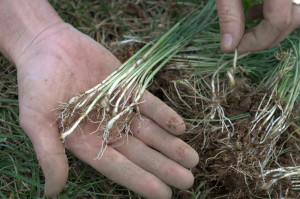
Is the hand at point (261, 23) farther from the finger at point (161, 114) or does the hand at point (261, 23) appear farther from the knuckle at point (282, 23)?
the finger at point (161, 114)

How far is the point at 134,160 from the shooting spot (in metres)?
1.61

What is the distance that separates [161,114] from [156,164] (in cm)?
25

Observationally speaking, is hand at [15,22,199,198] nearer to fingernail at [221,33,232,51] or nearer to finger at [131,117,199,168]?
finger at [131,117,199,168]

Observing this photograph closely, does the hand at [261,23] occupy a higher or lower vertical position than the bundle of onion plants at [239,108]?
higher

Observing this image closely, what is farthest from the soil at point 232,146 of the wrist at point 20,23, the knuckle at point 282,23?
the wrist at point 20,23

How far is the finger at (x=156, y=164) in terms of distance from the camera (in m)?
1.54

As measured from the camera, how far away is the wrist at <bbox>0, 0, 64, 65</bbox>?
1.79 metres

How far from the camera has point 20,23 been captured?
1828 millimetres

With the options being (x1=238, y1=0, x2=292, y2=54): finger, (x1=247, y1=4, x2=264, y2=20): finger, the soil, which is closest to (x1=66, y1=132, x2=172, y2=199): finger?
the soil

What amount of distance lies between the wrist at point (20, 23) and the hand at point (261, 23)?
3.07 ft

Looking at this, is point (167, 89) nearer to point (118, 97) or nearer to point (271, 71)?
point (118, 97)

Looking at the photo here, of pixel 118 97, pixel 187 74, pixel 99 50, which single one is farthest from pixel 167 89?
pixel 99 50

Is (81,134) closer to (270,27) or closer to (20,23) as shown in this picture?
(20,23)

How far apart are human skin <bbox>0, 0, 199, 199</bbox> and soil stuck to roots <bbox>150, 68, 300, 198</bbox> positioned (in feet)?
0.53
